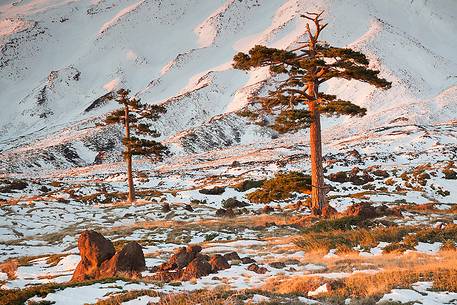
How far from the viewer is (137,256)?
12945mm

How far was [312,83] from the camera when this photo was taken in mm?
21344

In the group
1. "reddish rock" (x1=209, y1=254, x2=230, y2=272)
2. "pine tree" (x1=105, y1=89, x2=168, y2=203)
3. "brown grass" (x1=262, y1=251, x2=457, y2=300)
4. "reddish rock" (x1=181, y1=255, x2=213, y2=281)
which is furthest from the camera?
"pine tree" (x1=105, y1=89, x2=168, y2=203)

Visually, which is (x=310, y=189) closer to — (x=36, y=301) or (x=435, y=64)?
(x=36, y=301)

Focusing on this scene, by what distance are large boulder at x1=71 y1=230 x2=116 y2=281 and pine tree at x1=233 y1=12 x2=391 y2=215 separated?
9606 millimetres

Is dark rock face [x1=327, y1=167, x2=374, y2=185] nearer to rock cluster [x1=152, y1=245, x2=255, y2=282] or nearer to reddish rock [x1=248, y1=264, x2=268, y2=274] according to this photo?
rock cluster [x1=152, y1=245, x2=255, y2=282]

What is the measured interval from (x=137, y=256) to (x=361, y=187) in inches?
1099

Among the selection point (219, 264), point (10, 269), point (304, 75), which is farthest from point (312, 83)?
point (10, 269)

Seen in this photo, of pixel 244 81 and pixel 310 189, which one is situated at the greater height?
pixel 244 81

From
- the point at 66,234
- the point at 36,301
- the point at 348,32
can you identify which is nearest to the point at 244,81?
the point at 348,32

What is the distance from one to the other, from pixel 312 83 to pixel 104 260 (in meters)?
13.0

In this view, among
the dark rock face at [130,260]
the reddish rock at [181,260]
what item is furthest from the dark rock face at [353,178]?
the dark rock face at [130,260]

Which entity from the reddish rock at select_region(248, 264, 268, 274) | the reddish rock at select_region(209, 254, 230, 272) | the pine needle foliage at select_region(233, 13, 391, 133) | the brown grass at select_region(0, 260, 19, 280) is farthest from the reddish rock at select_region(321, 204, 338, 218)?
the brown grass at select_region(0, 260, 19, 280)

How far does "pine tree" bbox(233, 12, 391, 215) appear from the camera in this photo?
789 inches

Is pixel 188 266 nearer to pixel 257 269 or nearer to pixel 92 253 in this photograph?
pixel 257 269
